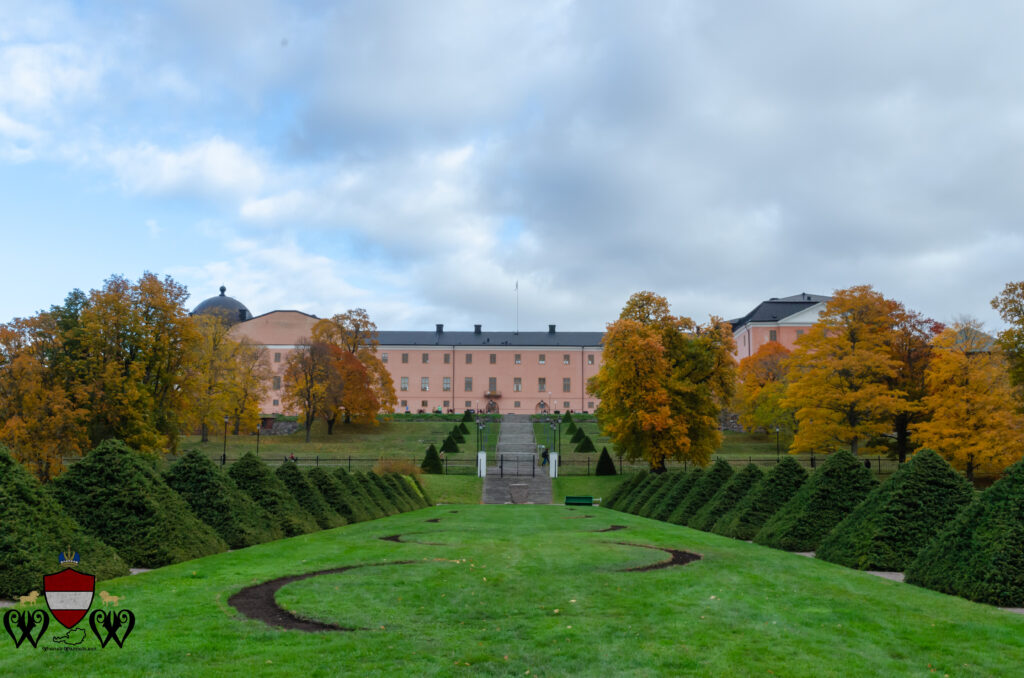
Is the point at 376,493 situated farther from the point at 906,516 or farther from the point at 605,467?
the point at 605,467

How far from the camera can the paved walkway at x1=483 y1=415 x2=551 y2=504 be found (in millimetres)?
37031

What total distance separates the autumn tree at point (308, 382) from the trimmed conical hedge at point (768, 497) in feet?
149

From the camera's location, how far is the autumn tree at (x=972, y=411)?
97.2 feet

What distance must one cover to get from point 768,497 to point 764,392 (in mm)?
38515

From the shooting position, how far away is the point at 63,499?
11109mm

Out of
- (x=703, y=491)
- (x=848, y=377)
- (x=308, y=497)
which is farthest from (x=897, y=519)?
(x=848, y=377)

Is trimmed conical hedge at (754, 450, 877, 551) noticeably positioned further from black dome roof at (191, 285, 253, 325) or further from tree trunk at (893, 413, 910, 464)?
black dome roof at (191, 285, 253, 325)

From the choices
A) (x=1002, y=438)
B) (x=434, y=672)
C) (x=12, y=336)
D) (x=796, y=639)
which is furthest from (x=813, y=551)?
(x=12, y=336)

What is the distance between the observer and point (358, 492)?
71.7ft

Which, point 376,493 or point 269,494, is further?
point 376,493

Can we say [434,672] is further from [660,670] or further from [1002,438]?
[1002,438]

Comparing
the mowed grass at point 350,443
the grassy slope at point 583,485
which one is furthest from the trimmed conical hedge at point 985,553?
the mowed grass at point 350,443

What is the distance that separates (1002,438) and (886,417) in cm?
740

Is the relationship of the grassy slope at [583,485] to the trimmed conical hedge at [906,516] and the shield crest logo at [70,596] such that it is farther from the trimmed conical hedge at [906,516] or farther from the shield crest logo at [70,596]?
the shield crest logo at [70,596]
